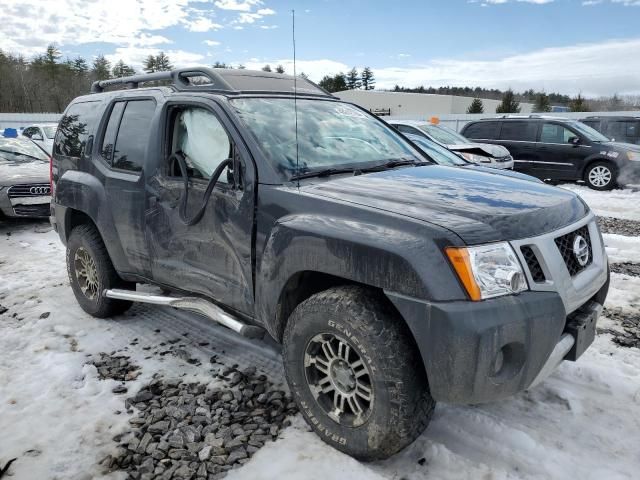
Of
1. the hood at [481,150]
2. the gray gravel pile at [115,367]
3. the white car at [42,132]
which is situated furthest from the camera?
the white car at [42,132]

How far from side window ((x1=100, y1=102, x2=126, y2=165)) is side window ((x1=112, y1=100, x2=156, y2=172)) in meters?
0.05

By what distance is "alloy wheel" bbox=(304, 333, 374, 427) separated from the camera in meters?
2.46

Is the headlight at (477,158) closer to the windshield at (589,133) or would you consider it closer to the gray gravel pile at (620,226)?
the gray gravel pile at (620,226)

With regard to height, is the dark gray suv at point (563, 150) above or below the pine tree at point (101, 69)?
below

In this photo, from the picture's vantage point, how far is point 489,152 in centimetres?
1073

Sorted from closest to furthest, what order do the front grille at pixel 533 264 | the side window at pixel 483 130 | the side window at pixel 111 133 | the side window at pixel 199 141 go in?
the front grille at pixel 533 264, the side window at pixel 199 141, the side window at pixel 111 133, the side window at pixel 483 130

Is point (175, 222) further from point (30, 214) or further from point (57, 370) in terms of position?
point (30, 214)

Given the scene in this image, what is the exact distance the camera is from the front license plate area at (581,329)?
97.0 inches

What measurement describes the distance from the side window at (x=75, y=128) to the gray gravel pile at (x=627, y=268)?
558cm

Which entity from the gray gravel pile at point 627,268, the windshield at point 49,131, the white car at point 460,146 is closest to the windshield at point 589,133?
the white car at point 460,146

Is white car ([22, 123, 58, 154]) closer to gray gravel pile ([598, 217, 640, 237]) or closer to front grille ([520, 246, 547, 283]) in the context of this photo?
gray gravel pile ([598, 217, 640, 237])

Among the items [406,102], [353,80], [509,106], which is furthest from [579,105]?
[353,80]

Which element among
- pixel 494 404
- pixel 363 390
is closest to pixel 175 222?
pixel 363 390

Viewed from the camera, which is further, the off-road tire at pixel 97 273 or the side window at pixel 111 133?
the off-road tire at pixel 97 273
